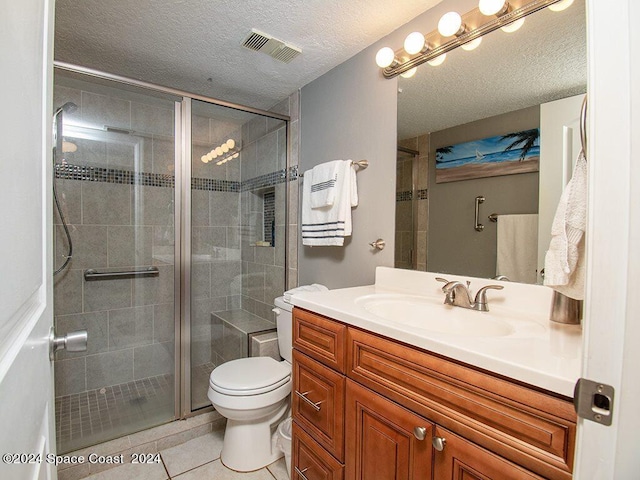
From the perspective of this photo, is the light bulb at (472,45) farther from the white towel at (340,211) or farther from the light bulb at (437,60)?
the white towel at (340,211)

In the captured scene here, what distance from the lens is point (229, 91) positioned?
2348mm

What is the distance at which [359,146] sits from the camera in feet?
5.89

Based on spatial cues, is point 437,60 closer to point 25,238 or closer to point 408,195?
point 408,195

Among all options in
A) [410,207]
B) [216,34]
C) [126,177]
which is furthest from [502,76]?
[126,177]

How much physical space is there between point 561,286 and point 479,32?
106cm

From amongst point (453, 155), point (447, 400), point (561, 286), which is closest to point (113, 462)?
point (447, 400)

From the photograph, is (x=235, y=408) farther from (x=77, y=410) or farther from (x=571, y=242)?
(x=571, y=242)

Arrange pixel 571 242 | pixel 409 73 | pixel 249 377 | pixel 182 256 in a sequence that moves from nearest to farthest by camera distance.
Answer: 1. pixel 571 242
2. pixel 409 73
3. pixel 249 377
4. pixel 182 256

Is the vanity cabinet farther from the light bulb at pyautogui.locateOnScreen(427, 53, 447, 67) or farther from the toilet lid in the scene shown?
the light bulb at pyautogui.locateOnScreen(427, 53, 447, 67)

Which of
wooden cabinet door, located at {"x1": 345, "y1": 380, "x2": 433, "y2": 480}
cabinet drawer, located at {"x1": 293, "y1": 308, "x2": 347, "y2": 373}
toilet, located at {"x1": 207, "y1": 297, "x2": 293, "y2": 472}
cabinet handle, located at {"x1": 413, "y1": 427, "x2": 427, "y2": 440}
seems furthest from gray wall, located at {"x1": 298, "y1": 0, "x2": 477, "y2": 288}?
cabinet handle, located at {"x1": 413, "y1": 427, "x2": 427, "y2": 440}

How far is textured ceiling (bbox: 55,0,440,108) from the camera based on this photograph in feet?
4.75

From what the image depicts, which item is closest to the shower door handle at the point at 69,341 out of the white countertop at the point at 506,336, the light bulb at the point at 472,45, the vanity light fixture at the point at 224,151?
the white countertop at the point at 506,336

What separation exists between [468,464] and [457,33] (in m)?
1.53

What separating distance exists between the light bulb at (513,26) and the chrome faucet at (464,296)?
3.20ft
